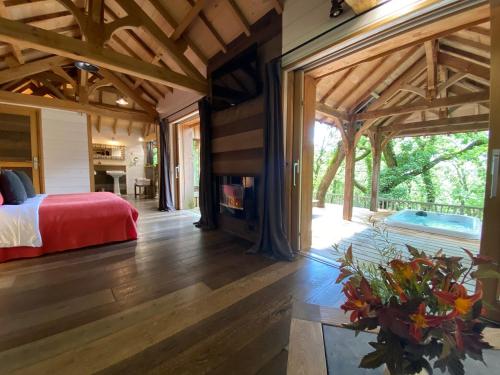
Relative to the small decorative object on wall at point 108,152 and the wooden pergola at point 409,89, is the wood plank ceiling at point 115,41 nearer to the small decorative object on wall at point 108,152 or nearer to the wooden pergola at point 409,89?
the wooden pergola at point 409,89

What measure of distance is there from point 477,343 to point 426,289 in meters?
0.13

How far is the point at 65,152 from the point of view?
530 centimetres

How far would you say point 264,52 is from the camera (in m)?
2.83

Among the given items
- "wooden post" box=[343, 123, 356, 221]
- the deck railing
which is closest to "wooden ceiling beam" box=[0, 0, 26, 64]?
"wooden post" box=[343, 123, 356, 221]

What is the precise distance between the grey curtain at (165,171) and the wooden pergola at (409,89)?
3.57 m

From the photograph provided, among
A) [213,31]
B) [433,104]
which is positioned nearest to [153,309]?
[213,31]

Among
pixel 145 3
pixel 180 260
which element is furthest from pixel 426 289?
pixel 145 3

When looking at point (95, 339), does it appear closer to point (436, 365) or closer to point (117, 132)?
point (436, 365)

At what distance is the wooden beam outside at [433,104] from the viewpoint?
3.83 metres

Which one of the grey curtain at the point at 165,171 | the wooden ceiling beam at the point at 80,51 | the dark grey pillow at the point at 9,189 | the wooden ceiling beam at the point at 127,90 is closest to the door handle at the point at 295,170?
the wooden ceiling beam at the point at 80,51

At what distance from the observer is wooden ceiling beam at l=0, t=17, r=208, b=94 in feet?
7.73

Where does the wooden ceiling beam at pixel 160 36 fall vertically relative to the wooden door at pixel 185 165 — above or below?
above

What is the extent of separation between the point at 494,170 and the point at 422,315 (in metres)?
1.59

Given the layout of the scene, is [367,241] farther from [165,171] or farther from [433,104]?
[165,171]
